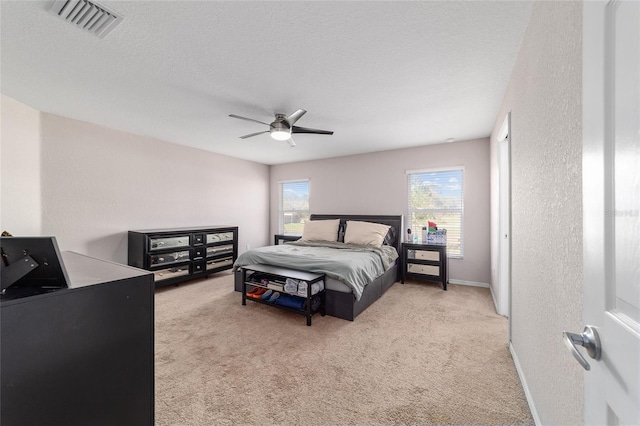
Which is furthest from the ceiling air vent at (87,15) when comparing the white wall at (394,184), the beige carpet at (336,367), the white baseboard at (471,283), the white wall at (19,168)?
the white baseboard at (471,283)

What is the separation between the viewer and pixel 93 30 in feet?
5.39

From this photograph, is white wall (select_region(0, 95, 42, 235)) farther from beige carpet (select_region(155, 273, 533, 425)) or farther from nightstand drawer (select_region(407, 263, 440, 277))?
nightstand drawer (select_region(407, 263, 440, 277))

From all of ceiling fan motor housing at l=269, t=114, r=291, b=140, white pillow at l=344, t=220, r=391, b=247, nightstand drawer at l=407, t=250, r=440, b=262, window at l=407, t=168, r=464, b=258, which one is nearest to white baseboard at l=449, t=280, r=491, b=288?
window at l=407, t=168, r=464, b=258

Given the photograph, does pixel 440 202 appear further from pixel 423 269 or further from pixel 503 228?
pixel 503 228

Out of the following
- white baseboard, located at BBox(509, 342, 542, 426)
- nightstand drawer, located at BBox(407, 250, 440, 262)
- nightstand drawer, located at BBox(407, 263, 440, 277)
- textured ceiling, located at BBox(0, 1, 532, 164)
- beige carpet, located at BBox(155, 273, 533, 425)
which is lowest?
beige carpet, located at BBox(155, 273, 533, 425)

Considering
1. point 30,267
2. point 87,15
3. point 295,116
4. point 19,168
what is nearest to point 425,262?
point 295,116

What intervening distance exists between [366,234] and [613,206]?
11.9ft

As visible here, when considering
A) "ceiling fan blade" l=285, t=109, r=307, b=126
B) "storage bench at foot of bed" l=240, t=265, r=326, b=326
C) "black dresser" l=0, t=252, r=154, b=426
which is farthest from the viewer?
"storage bench at foot of bed" l=240, t=265, r=326, b=326

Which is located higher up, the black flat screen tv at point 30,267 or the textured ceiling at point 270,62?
the textured ceiling at point 270,62

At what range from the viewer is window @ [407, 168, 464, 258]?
4199 mm

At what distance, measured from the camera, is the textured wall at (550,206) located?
36.8 inches

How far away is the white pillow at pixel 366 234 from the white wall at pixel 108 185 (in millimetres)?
2719

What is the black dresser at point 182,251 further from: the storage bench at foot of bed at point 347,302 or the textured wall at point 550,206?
the textured wall at point 550,206

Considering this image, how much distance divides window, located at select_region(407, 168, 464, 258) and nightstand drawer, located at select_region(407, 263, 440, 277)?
0.50m
